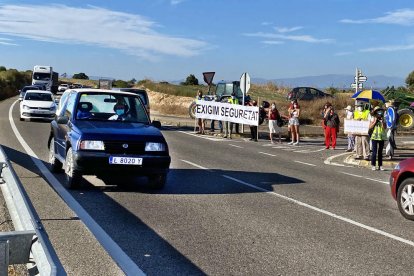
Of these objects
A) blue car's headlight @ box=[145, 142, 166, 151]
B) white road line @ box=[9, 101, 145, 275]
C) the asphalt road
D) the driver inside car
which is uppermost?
the driver inside car

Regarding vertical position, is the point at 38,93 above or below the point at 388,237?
above

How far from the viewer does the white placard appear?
17.1m

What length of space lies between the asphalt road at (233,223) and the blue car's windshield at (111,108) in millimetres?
1289

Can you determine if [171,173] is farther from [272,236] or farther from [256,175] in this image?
[272,236]

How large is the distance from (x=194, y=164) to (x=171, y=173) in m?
1.95

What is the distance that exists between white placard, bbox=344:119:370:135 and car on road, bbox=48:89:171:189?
364 inches

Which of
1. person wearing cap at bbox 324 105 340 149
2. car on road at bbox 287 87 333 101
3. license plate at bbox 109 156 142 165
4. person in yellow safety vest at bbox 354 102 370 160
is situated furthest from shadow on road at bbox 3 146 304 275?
car on road at bbox 287 87 333 101

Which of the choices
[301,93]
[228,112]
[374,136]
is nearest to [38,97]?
[228,112]

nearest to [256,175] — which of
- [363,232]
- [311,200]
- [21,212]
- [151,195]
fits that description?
[311,200]

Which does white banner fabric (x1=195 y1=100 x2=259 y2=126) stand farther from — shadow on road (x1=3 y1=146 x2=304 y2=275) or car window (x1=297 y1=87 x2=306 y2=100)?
car window (x1=297 y1=87 x2=306 y2=100)

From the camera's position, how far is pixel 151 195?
29.9 feet

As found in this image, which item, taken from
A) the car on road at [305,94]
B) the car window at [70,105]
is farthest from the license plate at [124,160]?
the car on road at [305,94]

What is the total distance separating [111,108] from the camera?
402 inches

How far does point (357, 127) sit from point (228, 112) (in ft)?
26.3
